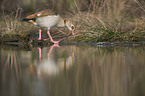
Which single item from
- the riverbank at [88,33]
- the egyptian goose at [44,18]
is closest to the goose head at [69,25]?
the riverbank at [88,33]

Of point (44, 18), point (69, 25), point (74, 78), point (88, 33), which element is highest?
point (44, 18)

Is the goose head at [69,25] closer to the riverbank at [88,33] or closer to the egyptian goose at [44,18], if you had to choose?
the riverbank at [88,33]

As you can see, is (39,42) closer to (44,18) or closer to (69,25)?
(44,18)

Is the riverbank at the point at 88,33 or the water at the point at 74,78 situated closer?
the water at the point at 74,78

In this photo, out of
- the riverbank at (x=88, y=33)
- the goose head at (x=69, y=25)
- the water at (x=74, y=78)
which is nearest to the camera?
the water at (x=74, y=78)

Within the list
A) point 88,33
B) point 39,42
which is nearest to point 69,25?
point 88,33

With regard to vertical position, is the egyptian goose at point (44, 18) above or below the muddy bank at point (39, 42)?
above

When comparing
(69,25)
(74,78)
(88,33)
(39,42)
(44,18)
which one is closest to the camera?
(74,78)

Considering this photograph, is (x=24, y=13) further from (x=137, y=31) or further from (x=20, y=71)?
(x=20, y=71)

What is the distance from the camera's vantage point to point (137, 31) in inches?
394

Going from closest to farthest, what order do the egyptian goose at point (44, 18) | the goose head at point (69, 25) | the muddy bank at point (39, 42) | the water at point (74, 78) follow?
the water at point (74, 78)
the muddy bank at point (39, 42)
the egyptian goose at point (44, 18)
the goose head at point (69, 25)

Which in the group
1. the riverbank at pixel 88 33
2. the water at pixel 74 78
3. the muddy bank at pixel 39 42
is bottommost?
the water at pixel 74 78

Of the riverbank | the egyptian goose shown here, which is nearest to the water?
the egyptian goose

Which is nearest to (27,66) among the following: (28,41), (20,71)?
(20,71)
